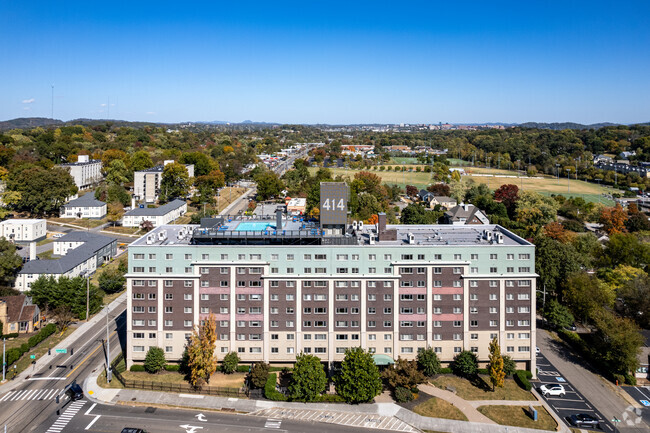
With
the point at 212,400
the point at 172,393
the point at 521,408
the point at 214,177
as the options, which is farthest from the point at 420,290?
the point at 214,177

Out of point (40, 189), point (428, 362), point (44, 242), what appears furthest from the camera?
point (40, 189)

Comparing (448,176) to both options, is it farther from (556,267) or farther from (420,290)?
(420,290)

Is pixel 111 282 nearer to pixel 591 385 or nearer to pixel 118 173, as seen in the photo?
pixel 591 385

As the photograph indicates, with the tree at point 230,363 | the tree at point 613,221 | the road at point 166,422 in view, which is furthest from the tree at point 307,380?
the tree at point 613,221

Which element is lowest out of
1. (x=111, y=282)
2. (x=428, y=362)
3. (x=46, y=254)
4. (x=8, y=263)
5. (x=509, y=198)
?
(x=428, y=362)

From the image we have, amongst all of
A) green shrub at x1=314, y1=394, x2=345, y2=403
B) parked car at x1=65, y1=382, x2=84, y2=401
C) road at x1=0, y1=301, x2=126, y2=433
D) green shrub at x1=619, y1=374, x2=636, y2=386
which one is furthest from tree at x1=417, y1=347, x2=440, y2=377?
road at x1=0, y1=301, x2=126, y2=433

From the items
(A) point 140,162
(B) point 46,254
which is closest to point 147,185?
(A) point 140,162

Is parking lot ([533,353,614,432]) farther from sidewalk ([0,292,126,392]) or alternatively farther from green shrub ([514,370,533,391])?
sidewalk ([0,292,126,392])

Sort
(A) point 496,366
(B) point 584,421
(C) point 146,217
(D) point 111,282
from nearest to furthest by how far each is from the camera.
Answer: (B) point 584,421, (A) point 496,366, (D) point 111,282, (C) point 146,217
